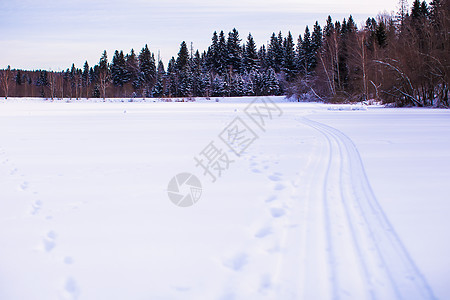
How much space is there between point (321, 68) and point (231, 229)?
41096 millimetres

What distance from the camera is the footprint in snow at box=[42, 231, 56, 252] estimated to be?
10.3 ft

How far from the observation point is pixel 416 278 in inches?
98.0

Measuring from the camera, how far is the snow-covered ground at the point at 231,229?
250 cm

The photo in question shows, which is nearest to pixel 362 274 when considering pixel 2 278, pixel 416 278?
pixel 416 278

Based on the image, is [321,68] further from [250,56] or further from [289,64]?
[250,56]

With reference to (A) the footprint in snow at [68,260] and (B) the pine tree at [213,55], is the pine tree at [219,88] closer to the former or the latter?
(B) the pine tree at [213,55]

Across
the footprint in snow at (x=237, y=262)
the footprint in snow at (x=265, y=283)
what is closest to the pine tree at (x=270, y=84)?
the footprint in snow at (x=237, y=262)

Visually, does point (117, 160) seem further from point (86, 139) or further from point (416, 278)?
point (416, 278)

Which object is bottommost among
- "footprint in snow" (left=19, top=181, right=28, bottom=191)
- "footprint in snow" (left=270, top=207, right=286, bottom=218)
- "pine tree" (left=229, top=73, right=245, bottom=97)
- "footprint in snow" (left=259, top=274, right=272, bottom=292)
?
"footprint in snow" (left=259, top=274, right=272, bottom=292)

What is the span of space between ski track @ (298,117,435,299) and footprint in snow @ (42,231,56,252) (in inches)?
93.7

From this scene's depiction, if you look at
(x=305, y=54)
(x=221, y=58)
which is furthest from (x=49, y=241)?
(x=221, y=58)

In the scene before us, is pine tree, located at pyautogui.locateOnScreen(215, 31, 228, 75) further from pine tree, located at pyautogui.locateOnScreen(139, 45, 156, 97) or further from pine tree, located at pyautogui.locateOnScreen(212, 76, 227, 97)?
pine tree, located at pyautogui.locateOnScreen(139, 45, 156, 97)

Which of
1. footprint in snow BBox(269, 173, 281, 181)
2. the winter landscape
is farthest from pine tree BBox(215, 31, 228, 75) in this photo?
footprint in snow BBox(269, 173, 281, 181)

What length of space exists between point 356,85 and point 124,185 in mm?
34220
